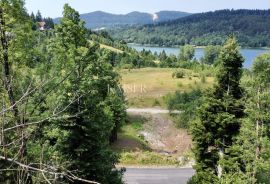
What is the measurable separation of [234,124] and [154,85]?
62743 mm

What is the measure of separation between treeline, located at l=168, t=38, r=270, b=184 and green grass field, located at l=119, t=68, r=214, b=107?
4457 centimetres

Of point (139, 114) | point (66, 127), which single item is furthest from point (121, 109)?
point (66, 127)

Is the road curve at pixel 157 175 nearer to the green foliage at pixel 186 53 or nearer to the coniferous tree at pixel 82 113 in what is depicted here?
the coniferous tree at pixel 82 113

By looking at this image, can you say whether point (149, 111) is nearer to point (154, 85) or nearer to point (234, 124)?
point (154, 85)

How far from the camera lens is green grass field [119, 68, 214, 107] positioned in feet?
228

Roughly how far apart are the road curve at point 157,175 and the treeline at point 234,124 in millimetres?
12317

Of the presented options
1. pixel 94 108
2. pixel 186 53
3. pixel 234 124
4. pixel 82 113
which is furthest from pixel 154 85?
pixel 82 113

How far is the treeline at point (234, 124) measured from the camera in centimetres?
1725

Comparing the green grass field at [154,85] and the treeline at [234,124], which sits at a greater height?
the treeline at [234,124]

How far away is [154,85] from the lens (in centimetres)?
8306

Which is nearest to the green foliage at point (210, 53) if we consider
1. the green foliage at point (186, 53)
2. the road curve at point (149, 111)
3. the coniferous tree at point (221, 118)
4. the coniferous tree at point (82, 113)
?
the green foliage at point (186, 53)

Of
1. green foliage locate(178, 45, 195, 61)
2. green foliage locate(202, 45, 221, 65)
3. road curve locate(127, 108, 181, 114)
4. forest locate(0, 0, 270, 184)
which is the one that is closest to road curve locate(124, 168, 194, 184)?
forest locate(0, 0, 270, 184)

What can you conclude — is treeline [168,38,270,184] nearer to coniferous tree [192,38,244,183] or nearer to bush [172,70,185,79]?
coniferous tree [192,38,244,183]

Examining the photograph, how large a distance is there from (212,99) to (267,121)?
12.3 feet
